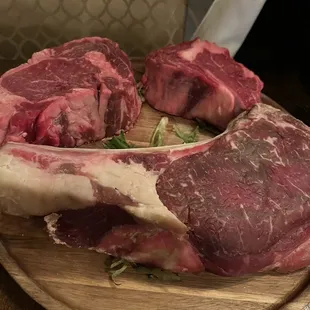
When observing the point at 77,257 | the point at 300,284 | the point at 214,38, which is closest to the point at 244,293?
the point at 300,284

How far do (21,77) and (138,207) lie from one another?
2.25ft

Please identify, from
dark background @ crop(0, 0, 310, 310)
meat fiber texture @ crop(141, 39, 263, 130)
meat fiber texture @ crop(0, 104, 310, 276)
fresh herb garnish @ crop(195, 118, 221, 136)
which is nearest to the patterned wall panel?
dark background @ crop(0, 0, 310, 310)

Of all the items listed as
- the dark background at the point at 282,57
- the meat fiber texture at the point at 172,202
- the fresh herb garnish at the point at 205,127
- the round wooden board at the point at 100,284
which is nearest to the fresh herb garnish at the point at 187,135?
the fresh herb garnish at the point at 205,127

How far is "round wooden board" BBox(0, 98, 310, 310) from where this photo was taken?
159 centimetres

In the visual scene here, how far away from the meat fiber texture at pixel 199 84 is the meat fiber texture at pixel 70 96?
93 mm

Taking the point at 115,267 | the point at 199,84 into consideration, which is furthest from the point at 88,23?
the point at 115,267

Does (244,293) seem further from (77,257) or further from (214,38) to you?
(214,38)

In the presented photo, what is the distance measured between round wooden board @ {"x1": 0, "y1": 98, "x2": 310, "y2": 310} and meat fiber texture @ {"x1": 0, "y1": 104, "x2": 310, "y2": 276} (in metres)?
0.07

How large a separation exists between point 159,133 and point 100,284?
0.59 metres

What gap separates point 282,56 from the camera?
111 inches

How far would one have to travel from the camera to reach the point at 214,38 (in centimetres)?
223

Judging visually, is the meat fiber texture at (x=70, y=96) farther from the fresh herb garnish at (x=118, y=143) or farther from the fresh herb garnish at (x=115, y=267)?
the fresh herb garnish at (x=115, y=267)

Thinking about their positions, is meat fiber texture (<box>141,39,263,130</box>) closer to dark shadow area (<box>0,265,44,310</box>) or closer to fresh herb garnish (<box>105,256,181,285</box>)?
fresh herb garnish (<box>105,256,181,285</box>)

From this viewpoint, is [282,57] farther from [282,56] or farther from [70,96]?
[70,96]
